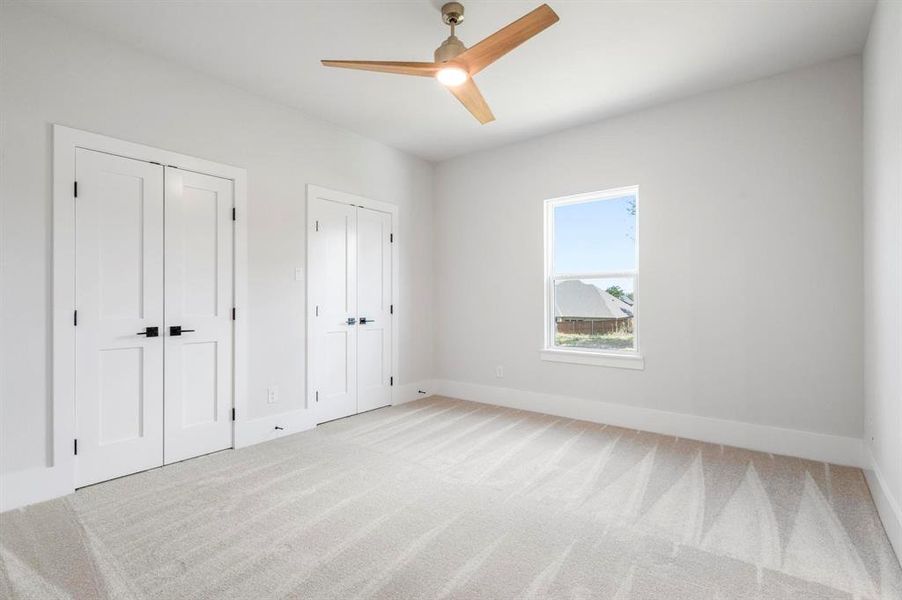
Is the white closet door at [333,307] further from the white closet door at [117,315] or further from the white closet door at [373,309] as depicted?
the white closet door at [117,315]

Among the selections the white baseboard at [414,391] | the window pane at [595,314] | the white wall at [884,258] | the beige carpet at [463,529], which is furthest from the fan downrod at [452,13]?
the white baseboard at [414,391]

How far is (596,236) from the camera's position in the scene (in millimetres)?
4496

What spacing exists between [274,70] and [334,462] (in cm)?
304

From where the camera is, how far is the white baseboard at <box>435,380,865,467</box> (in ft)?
10.5

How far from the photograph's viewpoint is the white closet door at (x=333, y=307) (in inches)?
168

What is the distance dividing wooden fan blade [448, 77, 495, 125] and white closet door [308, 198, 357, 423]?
1922 mm

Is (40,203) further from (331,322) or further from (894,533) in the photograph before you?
(894,533)

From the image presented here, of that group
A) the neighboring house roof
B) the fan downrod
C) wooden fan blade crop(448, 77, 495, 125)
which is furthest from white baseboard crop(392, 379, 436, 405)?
the fan downrod

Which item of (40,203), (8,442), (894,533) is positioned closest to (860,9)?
(894,533)

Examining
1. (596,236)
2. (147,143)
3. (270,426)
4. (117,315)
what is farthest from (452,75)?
(270,426)

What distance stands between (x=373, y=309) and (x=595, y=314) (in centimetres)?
239

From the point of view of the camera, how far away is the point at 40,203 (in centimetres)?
269

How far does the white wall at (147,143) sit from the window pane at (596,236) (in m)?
1.91

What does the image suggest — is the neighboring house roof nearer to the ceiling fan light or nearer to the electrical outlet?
the ceiling fan light
